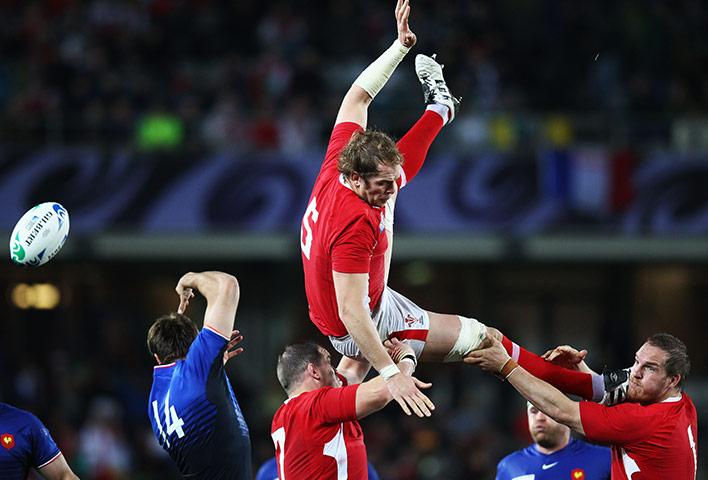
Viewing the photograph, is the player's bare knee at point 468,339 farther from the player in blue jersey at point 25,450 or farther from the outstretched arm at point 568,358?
the player in blue jersey at point 25,450

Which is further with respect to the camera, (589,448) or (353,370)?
(589,448)

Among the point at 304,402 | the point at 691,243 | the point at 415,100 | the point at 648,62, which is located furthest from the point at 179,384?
the point at 648,62

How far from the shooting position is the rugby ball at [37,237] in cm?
555

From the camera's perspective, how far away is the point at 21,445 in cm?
545

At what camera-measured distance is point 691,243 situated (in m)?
14.9

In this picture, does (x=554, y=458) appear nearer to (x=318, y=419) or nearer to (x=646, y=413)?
(x=646, y=413)

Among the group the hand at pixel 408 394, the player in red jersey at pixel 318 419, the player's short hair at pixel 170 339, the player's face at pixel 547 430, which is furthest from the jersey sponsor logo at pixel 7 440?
the player's face at pixel 547 430

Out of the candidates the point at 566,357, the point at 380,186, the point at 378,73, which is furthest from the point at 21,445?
the point at 566,357

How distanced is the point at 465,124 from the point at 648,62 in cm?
364

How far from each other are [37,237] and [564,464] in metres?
3.63

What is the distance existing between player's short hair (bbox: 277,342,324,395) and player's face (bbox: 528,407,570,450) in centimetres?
158

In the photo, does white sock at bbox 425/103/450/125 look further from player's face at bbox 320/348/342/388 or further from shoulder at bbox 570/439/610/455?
shoulder at bbox 570/439/610/455

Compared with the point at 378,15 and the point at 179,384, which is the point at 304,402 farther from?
the point at 378,15

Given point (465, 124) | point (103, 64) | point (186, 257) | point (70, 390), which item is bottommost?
point (70, 390)
